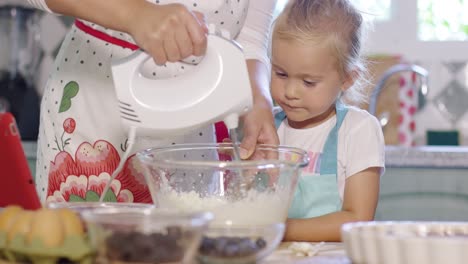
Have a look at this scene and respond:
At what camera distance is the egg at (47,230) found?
0.91m

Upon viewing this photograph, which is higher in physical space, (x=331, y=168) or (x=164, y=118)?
(x=164, y=118)

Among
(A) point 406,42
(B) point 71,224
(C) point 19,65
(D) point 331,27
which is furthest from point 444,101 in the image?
(B) point 71,224

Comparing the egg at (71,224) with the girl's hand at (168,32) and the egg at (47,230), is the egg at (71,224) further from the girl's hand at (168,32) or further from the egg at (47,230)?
the girl's hand at (168,32)

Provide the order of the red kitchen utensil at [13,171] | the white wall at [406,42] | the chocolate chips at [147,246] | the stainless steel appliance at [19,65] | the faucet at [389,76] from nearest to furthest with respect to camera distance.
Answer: the chocolate chips at [147,246] < the red kitchen utensil at [13,171] < the faucet at [389,76] < the stainless steel appliance at [19,65] < the white wall at [406,42]

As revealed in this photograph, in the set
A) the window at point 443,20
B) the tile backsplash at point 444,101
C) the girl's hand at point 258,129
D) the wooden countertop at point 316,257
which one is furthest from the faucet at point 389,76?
the wooden countertop at point 316,257

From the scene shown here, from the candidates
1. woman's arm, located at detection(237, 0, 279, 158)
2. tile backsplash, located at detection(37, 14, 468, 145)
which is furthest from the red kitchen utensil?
tile backsplash, located at detection(37, 14, 468, 145)

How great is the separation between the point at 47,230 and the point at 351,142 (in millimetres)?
791

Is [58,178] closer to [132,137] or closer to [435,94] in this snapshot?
[132,137]

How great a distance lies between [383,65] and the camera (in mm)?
3205

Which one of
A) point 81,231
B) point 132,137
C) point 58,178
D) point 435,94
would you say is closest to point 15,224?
point 81,231

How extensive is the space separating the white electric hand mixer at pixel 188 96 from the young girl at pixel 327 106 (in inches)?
15.9

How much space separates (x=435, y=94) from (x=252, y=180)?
2.23m

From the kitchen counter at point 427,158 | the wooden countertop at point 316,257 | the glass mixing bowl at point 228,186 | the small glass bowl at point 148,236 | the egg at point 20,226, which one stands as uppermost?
the small glass bowl at point 148,236

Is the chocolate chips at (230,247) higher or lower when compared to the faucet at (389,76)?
higher
